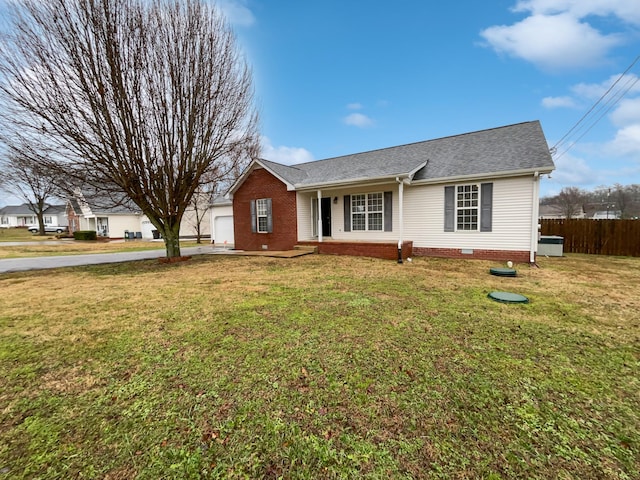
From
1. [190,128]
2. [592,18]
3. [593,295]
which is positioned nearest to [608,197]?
[592,18]

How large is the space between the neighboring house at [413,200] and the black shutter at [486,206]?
3 cm

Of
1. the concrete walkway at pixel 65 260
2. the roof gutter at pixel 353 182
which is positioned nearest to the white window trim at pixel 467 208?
the roof gutter at pixel 353 182

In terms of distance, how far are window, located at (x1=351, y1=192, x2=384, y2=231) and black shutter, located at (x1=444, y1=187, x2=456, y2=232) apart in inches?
100

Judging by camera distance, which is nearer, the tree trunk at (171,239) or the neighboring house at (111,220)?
the tree trunk at (171,239)

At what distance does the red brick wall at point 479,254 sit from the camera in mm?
9758

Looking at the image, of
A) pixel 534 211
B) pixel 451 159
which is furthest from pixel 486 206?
pixel 451 159

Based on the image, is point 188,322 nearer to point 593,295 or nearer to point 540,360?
point 540,360

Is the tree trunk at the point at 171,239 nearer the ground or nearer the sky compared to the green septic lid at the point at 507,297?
nearer the sky

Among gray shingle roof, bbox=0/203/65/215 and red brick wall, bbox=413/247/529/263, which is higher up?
gray shingle roof, bbox=0/203/65/215

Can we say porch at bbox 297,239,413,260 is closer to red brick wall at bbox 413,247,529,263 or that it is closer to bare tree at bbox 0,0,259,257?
red brick wall at bbox 413,247,529,263

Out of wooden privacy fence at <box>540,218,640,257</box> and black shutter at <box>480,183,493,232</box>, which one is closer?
black shutter at <box>480,183,493,232</box>

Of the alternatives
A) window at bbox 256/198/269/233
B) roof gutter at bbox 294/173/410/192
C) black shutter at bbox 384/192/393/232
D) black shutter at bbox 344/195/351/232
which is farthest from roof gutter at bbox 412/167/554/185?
window at bbox 256/198/269/233

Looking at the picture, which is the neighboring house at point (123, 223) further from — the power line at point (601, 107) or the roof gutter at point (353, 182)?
the power line at point (601, 107)

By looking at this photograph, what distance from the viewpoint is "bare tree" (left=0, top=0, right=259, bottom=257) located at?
859 centimetres
